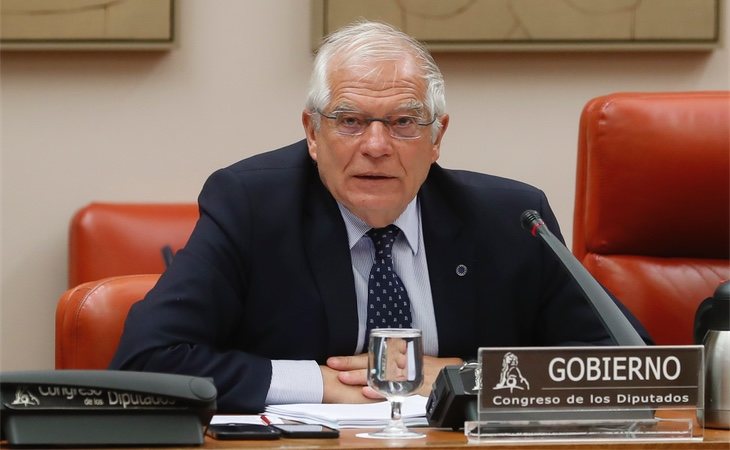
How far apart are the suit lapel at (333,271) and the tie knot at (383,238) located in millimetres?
67

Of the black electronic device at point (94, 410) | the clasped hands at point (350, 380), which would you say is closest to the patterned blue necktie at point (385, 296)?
the clasped hands at point (350, 380)

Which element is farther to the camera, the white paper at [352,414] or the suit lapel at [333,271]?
the suit lapel at [333,271]

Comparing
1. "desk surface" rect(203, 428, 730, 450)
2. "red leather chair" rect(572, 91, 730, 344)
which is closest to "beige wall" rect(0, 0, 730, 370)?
"red leather chair" rect(572, 91, 730, 344)

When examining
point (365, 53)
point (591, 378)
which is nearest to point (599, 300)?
point (591, 378)

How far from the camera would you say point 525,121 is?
122 inches

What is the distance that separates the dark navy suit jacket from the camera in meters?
1.91

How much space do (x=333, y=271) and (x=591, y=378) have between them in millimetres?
802

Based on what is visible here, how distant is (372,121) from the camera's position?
2.05m

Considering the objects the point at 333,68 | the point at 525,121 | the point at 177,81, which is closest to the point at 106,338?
the point at 333,68

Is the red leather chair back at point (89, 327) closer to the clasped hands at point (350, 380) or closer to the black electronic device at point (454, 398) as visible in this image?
the clasped hands at point (350, 380)

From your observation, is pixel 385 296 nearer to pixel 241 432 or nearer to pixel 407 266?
pixel 407 266

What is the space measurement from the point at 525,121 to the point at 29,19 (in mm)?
1363

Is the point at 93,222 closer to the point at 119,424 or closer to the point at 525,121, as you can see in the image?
the point at 525,121

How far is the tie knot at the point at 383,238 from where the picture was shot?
6.91 ft
